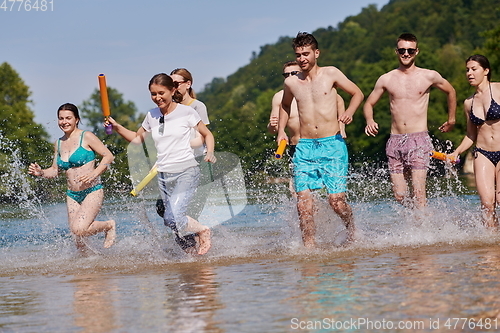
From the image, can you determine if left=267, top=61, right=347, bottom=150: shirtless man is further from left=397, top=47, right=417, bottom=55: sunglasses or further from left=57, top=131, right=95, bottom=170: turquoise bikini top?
left=57, top=131, right=95, bottom=170: turquoise bikini top

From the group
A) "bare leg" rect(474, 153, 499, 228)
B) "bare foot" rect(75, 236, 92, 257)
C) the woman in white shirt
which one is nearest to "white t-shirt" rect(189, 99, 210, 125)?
the woman in white shirt

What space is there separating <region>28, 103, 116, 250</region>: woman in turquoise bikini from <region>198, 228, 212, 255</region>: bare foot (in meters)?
1.30

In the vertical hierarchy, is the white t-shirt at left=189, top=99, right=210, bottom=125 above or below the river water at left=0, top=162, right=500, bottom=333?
above

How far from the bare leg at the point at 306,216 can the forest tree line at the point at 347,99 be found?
2801 mm

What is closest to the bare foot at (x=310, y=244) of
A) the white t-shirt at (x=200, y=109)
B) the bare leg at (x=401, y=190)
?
the bare leg at (x=401, y=190)

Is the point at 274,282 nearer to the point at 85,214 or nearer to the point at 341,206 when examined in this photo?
the point at 341,206

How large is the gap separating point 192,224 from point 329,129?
5.83ft

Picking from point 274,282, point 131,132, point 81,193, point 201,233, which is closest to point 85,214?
point 81,193

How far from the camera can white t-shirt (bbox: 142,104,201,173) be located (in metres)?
8.99

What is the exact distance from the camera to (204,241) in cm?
948

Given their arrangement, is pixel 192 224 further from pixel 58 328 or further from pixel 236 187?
pixel 58 328

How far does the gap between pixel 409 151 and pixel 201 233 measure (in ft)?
8.25

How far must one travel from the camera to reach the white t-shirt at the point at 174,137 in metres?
8.99

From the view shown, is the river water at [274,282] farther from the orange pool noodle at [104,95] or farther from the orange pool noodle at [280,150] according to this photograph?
the orange pool noodle at [104,95]
